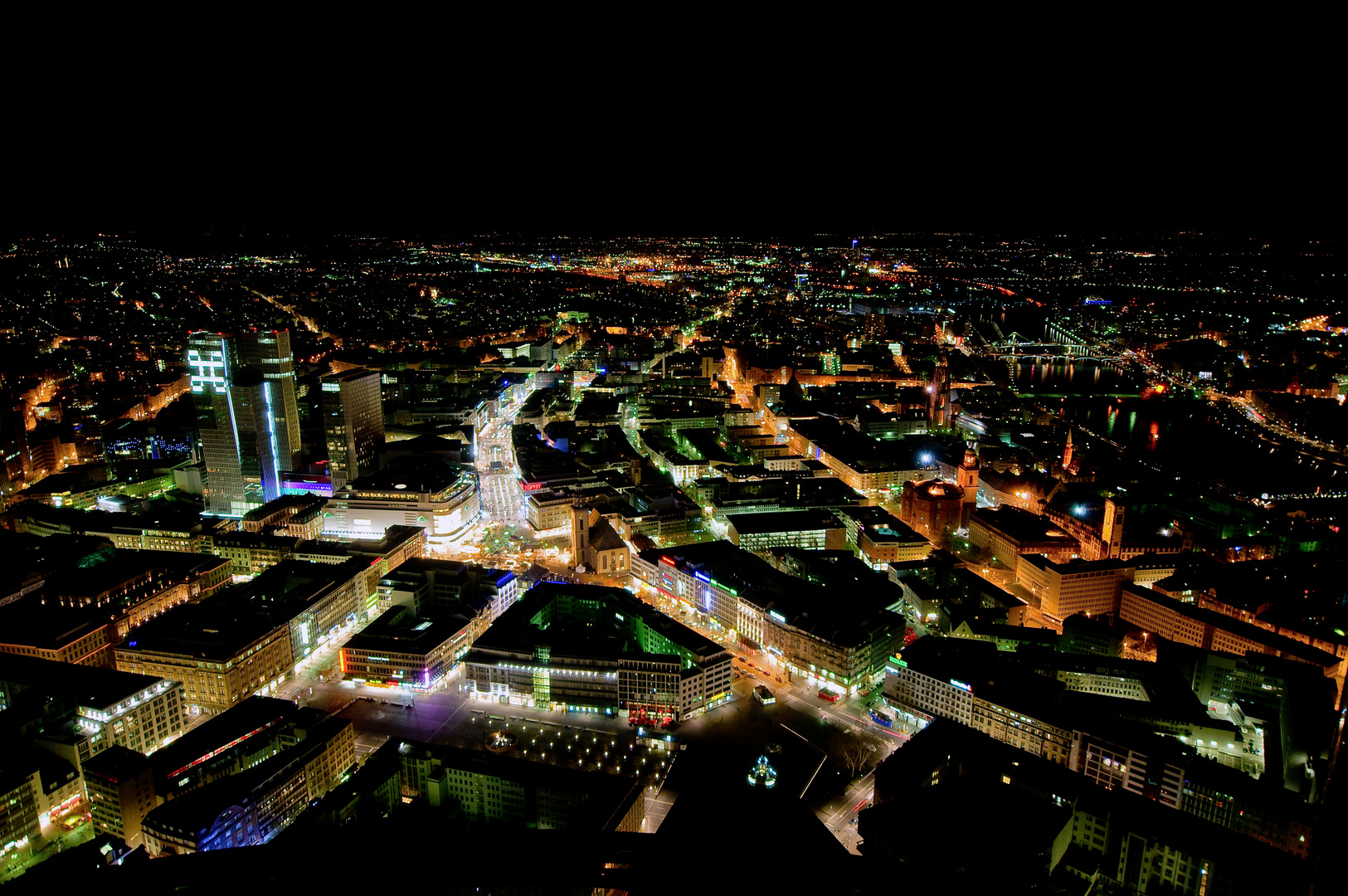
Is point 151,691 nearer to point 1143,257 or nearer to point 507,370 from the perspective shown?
point 507,370

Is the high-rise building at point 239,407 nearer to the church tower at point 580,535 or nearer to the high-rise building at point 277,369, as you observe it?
the high-rise building at point 277,369

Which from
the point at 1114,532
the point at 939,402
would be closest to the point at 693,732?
the point at 1114,532

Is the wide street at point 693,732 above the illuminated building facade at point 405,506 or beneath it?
beneath

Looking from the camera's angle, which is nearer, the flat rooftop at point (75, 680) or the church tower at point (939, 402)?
the flat rooftop at point (75, 680)

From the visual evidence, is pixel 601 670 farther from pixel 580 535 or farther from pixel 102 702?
pixel 102 702

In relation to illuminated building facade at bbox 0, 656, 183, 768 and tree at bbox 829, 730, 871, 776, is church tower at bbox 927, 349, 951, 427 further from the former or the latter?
illuminated building facade at bbox 0, 656, 183, 768

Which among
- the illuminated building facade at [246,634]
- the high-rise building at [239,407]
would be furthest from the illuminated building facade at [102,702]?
the high-rise building at [239,407]
